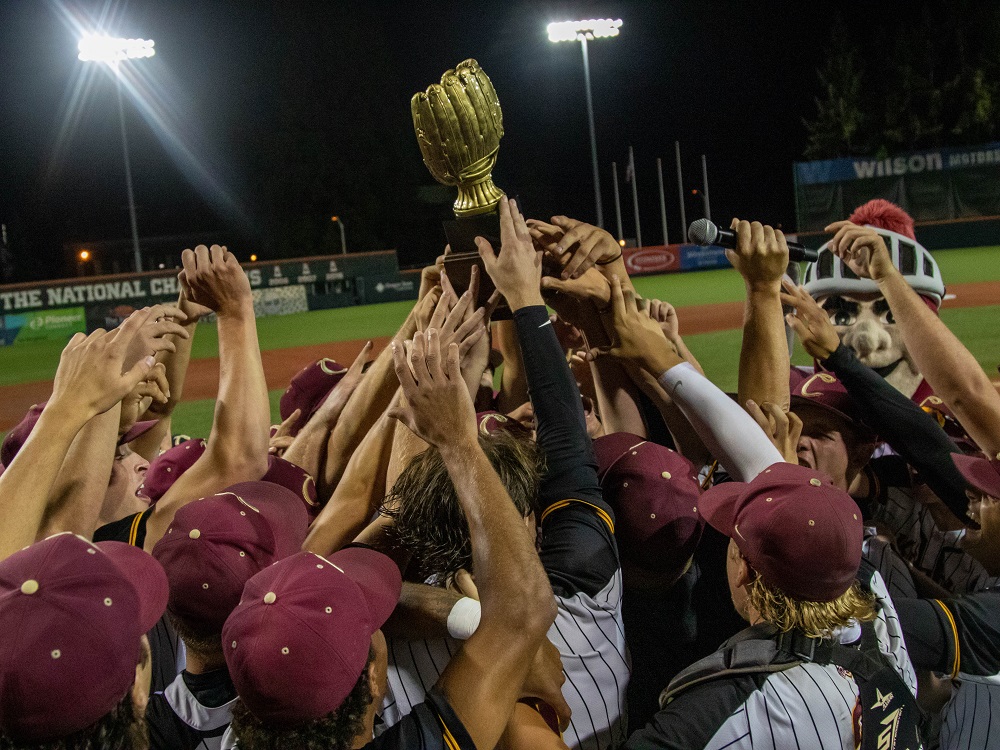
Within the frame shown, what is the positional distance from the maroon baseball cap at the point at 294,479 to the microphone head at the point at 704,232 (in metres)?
1.54

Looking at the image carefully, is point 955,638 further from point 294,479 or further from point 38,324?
point 38,324

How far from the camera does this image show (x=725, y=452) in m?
2.38

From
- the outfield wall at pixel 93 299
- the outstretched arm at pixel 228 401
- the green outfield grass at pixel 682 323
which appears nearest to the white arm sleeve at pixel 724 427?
the outstretched arm at pixel 228 401

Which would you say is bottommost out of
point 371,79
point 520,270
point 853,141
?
point 520,270

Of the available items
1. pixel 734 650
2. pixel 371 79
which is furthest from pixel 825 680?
pixel 371 79

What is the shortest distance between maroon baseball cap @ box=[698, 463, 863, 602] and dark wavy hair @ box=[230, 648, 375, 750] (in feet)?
2.94

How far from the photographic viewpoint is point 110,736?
59.5 inches

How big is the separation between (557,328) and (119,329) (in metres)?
1.88

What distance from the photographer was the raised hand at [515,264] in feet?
7.24

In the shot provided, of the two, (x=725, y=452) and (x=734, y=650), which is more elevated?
(x=725, y=452)

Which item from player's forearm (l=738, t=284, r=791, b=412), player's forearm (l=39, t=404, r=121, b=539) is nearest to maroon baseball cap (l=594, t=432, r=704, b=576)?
player's forearm (l=738, t=284, r=791, b=412)

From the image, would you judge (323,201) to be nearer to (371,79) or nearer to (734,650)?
(371,79)

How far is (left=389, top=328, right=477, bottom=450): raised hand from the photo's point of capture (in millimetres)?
1796

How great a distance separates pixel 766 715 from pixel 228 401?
1759 mm
